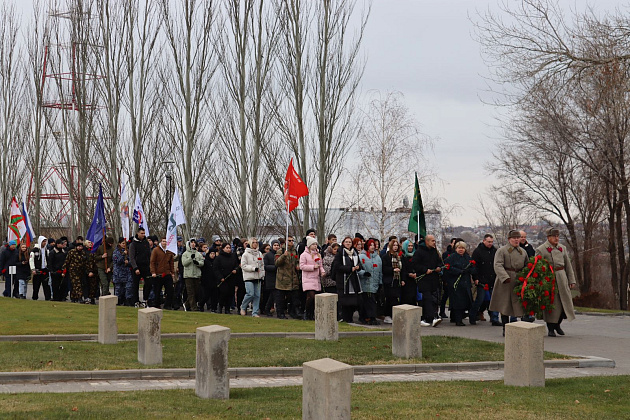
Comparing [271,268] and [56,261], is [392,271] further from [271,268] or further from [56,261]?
[56,261]

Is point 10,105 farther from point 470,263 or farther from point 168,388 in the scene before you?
point 168,388

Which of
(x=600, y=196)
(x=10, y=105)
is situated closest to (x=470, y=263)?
(x=600, y=196)

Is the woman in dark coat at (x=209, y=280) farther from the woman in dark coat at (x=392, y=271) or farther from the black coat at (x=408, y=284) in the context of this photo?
→ the black coat at (x=408, y=284)

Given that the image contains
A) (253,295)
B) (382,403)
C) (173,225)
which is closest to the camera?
(382,403)

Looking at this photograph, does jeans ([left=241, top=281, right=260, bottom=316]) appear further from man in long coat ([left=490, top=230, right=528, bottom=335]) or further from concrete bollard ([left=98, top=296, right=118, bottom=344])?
concrete bollard ([left=98, top=296, right=118, bottom=344])

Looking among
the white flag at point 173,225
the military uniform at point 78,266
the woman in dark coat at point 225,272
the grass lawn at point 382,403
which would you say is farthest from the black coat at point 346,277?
the military uniform at point 78,266

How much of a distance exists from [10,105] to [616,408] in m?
45.9

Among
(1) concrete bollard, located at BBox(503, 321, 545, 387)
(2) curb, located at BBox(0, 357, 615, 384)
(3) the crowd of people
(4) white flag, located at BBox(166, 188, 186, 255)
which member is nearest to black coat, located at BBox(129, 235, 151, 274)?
(3) the crowd of people

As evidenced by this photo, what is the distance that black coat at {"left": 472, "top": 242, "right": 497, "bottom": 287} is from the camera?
752 inches

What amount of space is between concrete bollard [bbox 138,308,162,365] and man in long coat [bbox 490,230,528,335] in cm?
712

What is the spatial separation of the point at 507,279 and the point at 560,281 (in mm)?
1056

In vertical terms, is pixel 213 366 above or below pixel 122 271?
below

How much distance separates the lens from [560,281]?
54.0ft

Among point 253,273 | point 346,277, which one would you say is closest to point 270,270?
point 253,273
